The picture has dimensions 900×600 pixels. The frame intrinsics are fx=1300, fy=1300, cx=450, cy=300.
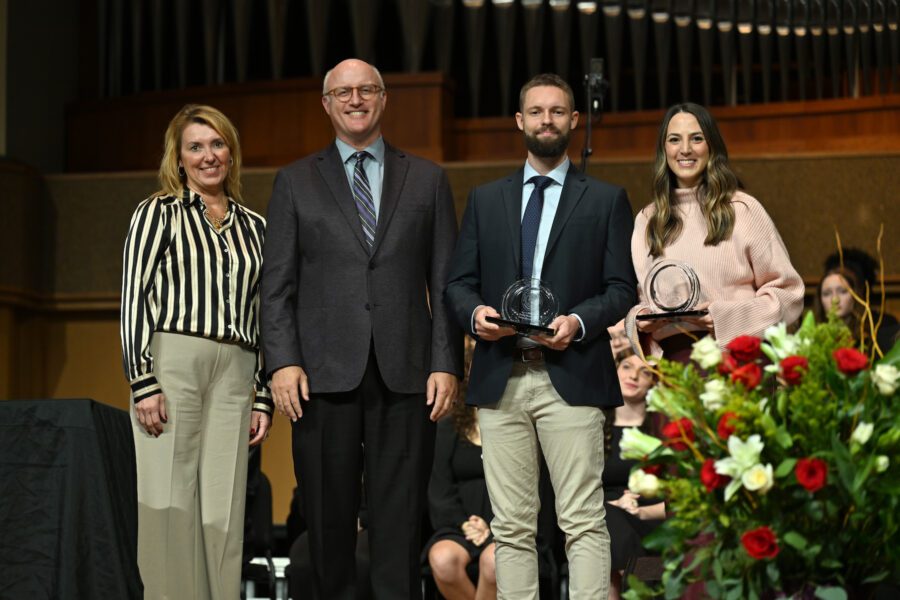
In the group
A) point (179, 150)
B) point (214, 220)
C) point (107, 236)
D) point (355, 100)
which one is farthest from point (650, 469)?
point (107, 236)

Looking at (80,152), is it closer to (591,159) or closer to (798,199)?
(591,159)

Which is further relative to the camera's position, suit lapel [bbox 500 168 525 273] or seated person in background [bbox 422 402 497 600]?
seated person in background [bbox 422 402 497 600]

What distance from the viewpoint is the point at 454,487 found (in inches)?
189

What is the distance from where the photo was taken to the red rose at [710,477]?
86.7 inches

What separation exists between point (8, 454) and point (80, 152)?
442 centimetres

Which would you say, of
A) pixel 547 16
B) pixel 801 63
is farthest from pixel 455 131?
pixel 801 63

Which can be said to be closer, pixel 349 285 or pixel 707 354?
pixel 707 354

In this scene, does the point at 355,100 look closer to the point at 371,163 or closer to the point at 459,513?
the point at 371,163

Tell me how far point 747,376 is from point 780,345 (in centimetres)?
11

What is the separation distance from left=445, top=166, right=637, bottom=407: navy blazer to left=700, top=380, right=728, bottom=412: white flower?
1.15 meters

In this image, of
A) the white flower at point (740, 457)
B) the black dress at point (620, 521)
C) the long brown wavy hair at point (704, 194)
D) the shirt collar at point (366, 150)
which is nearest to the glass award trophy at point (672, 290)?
the long brown wavy hair at point (704, 194)

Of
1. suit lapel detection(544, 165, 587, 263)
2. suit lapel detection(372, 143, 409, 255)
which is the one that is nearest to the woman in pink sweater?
suit lapel detection(544, 165, 587, 263)

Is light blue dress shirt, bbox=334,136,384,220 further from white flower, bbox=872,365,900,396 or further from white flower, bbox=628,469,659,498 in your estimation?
white flower, bbox=872,365,900,396

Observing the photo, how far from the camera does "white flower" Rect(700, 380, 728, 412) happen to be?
227cm
